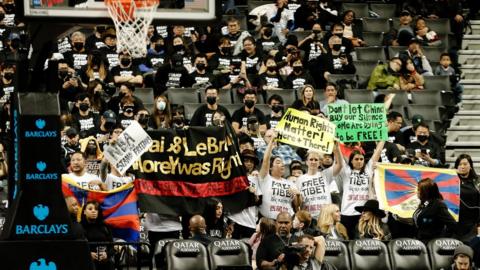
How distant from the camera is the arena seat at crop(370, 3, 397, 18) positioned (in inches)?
1061

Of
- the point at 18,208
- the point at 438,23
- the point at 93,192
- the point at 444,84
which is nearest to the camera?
the point at 18,208

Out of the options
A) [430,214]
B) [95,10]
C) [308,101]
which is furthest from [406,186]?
[95,10]

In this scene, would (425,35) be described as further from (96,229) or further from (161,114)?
(96,229)

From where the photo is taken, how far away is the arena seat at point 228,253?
56.2ft

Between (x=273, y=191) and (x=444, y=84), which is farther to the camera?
(x=444, y=84)

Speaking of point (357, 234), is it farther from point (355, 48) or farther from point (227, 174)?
point (355, 48)

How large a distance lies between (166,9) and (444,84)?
1074 centimetres

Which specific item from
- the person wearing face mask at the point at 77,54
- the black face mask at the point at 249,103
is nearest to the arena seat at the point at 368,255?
the black face mask at the point at 249,103

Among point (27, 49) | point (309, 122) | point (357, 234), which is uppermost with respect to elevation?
point (27, 49)

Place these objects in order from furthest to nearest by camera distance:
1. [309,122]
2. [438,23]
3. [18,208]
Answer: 1. [438,23]
2. [309,122]
3. [18,208]

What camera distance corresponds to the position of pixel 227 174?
18.8m

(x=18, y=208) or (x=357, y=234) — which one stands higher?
(x=18, y=208)

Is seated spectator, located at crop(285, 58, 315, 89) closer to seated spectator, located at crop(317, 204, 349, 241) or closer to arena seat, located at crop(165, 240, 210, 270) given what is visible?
seated spectator, located at crop(317, 204, 349, 241)

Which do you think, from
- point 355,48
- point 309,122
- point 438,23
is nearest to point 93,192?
point 309,122
